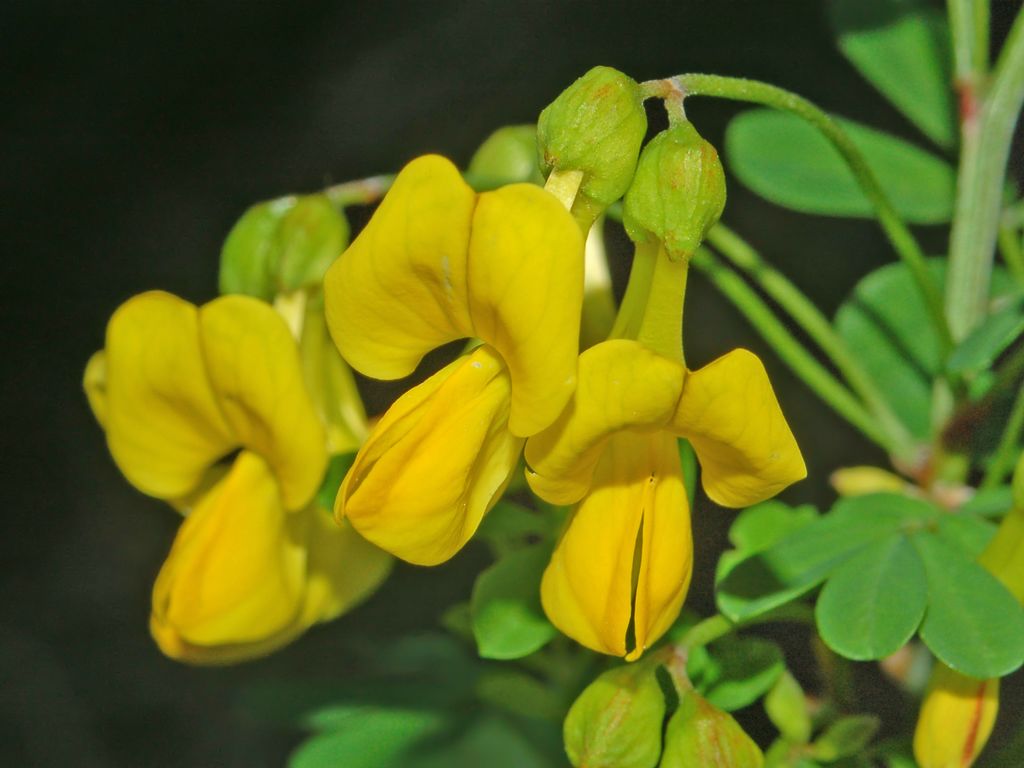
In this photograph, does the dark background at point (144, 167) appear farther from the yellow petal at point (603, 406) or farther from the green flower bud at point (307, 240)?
the yellow petal at point (603, 406)

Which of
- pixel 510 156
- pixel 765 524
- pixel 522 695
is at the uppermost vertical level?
pixel 510 156

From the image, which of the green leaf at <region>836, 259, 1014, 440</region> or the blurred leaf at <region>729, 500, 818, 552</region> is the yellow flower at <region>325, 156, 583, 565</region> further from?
the green leaf at <region>836, 259, 1014, 440</region>

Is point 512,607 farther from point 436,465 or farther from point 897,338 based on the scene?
point 897,338

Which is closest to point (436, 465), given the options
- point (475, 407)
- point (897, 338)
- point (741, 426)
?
point (475, 407)

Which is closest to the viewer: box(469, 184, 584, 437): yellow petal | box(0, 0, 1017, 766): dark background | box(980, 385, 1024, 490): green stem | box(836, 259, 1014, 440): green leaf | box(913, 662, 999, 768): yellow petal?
box(469, 184, 584, 437): yellow petal

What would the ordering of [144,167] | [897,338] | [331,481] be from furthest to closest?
[144,167] < [897,338] < [331,481]

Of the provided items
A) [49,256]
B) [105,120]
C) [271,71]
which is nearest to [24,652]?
[49,256]

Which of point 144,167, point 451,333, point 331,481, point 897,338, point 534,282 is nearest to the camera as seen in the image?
point 534,282

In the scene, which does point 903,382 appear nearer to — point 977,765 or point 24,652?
point 977,765

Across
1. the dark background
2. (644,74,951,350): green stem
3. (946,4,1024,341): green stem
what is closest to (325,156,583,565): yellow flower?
(644,74,951,350): green stem
